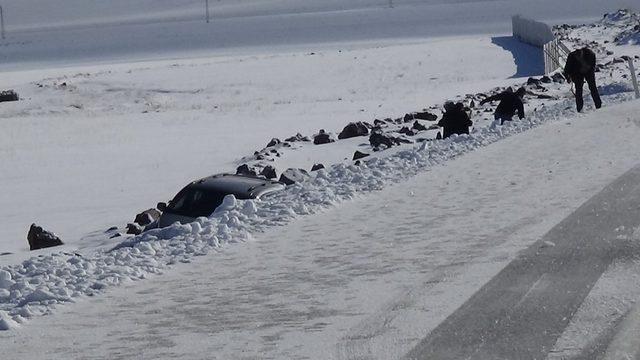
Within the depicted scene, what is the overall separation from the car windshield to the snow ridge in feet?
3.39

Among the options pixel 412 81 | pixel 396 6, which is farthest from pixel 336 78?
pixel 396 6

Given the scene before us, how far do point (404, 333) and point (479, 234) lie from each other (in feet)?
12.7

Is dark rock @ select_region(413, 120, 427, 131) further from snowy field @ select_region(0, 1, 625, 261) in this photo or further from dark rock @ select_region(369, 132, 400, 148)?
snowy field @ select_region(0, 1, 625, 261)

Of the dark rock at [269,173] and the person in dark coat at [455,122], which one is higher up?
the person in dark coat at [455,122]

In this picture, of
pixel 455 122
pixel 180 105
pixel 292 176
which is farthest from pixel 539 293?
pixel 180 105

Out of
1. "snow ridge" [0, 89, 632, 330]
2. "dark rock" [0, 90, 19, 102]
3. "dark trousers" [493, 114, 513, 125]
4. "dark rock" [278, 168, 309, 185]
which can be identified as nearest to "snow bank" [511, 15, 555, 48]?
"dark rock" [0, 90, 19, 102]

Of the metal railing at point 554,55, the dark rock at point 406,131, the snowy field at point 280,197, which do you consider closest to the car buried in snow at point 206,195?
the snowy field at point 280,197

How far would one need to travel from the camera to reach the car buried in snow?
1739cm

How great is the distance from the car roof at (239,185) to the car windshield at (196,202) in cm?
15

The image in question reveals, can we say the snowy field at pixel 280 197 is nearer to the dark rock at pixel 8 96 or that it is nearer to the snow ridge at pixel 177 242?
the snow ridge at pixel 177 242

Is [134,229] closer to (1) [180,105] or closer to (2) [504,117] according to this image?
(2) [504,117]

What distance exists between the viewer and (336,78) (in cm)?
6725

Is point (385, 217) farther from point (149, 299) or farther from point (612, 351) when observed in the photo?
point (612, 351)

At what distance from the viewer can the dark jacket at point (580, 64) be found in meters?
24.8
